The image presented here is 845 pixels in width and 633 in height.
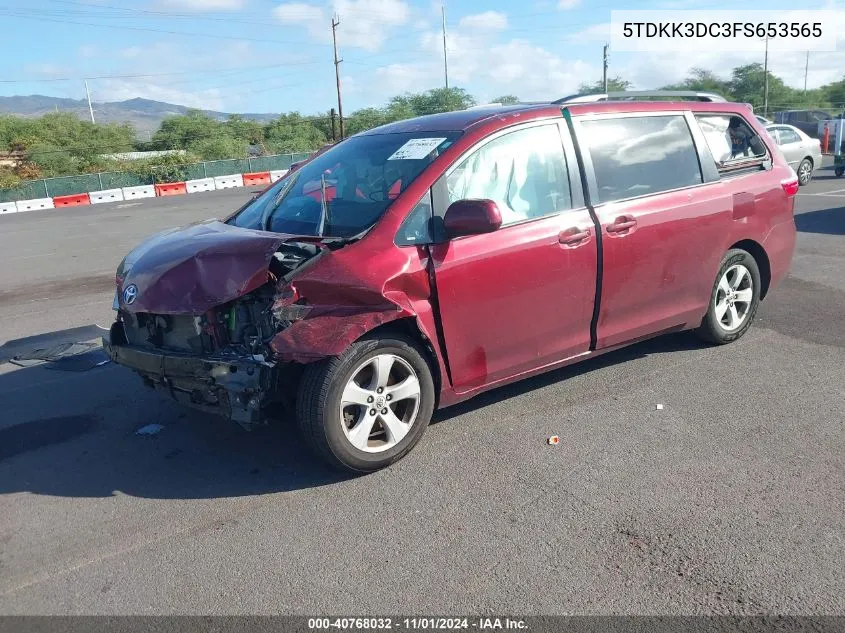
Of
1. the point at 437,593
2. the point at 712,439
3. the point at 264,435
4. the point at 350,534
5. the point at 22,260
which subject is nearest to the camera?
the point at 437,593

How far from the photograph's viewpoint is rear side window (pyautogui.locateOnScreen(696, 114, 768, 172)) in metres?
5.46

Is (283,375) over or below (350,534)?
over

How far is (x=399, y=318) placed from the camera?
3.83 metres

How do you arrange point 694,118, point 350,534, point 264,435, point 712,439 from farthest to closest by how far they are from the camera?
point 694,118 → point 264,435 → point 712,439 → point 350,534

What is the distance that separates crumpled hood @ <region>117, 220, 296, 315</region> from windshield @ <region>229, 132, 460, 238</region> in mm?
331

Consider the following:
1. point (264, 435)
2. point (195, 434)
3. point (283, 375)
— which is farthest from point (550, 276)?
point (195, 434)

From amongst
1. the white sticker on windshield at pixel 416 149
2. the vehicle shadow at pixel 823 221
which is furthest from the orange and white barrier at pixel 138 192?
the white sticker on windshield at pixel 416 149

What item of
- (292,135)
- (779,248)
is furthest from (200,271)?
(292,135)

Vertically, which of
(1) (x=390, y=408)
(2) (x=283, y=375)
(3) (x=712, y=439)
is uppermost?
(2) (x=283, y=375)

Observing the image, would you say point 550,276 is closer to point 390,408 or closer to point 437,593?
point 390,408

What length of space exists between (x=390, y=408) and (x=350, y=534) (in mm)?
791

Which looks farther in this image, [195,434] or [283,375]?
[195,434]

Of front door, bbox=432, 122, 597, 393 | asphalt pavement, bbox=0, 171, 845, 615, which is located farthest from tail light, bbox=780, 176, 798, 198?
front door, bbox=432, 122, 597, 393

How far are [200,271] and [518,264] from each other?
1780 mm
